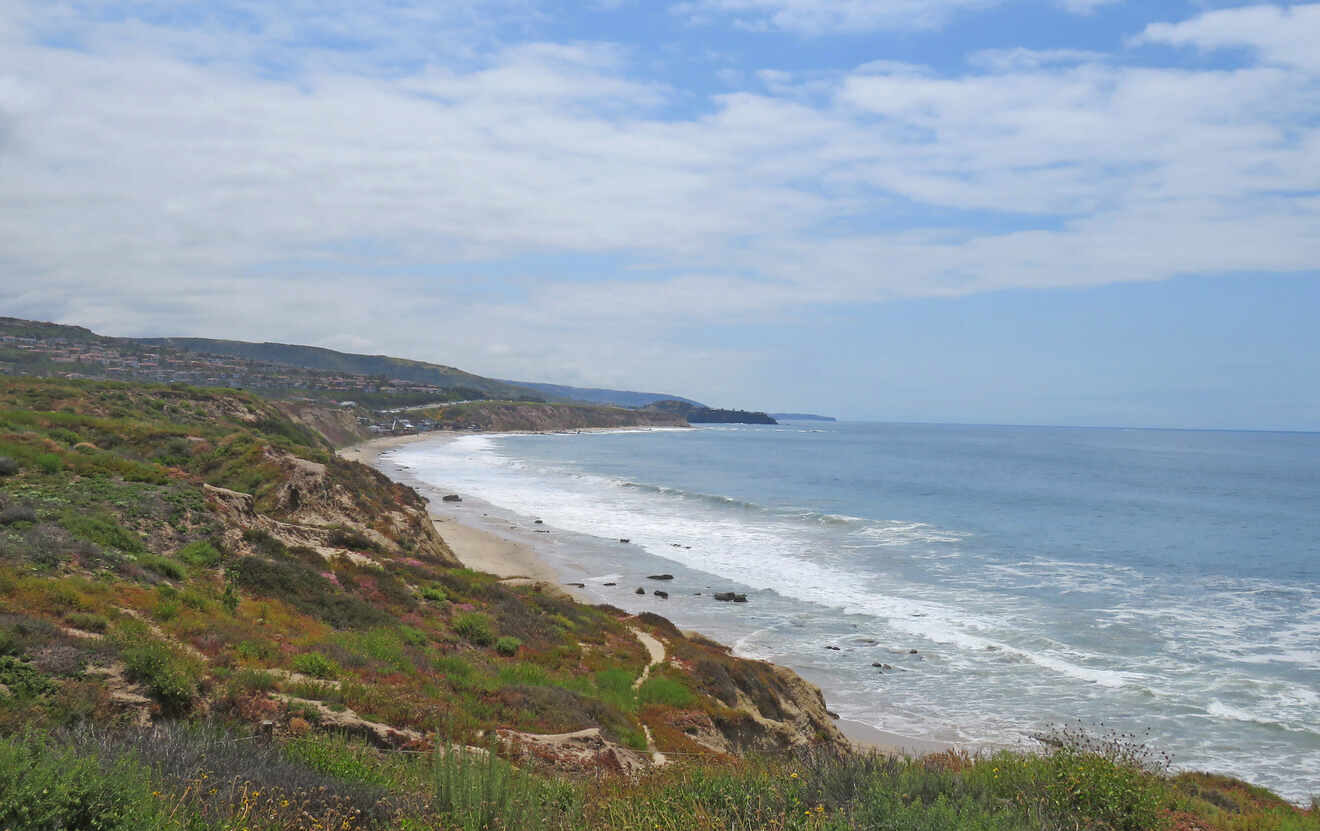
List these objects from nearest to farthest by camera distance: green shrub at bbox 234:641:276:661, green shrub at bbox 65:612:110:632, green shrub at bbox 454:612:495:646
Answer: green shrub at bbox 65:612:110:632 < green shrub at bbox 234:641:276:661 < green shrub at bbox 454:612:495:646

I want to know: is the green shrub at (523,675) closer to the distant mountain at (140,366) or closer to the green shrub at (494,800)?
the green shrub at (494,800)

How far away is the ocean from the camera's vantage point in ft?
68.2

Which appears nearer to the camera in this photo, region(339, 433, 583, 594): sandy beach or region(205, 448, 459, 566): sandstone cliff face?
region(205, 448, 459, 566): sandstone cliff face

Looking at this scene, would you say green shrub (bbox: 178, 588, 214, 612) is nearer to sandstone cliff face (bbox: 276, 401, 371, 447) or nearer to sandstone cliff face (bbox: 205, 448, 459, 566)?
sandstone cliff face (bbox: 205, 448, 459, 566)

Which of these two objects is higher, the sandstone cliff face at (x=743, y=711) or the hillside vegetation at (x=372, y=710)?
the hillside vegetation at (x=372, y=710)

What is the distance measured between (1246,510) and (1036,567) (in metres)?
40.1

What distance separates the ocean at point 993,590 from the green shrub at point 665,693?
6.67 m

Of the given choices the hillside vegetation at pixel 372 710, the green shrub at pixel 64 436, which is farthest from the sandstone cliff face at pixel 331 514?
the green shrub at pixel 64 436

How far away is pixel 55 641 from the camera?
28.0ft

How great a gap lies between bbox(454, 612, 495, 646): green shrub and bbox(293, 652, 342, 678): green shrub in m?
5.66

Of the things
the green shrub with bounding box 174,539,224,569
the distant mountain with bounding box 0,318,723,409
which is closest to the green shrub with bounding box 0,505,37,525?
the green shrub with bounding box 174,539,224,569

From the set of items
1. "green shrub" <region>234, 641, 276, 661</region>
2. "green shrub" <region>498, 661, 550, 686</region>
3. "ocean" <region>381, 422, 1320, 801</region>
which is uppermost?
"green shrub" <region>234, 641, 276, 661</region>

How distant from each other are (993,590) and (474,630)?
27.5 meters

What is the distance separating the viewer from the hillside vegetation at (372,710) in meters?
6.18
